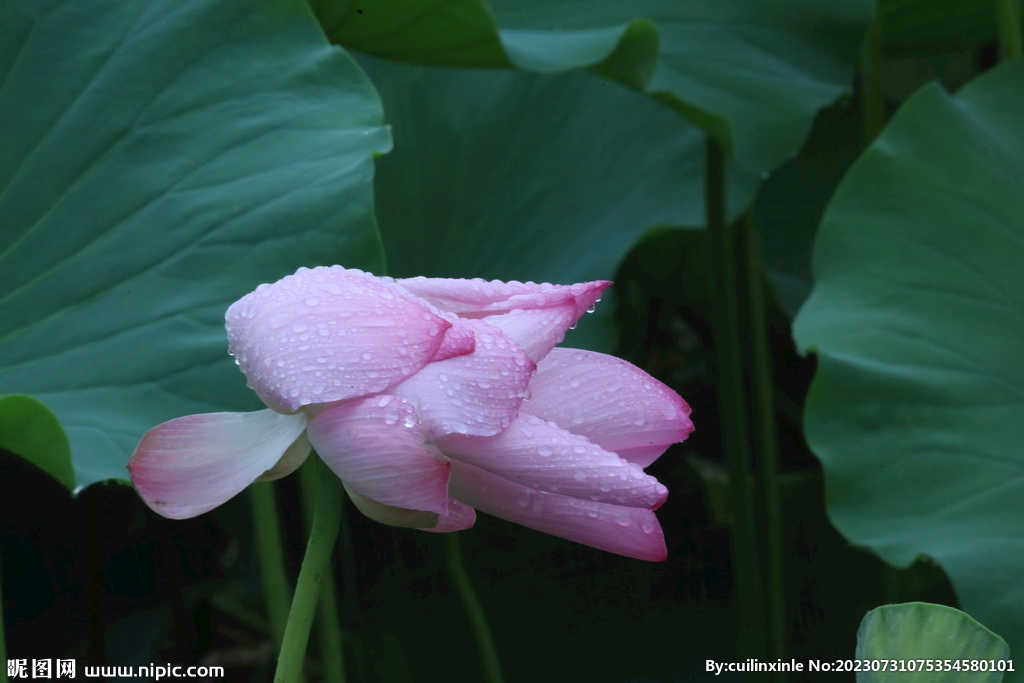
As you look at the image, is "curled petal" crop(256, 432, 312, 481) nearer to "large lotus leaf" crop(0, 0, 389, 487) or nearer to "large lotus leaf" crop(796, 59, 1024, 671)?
"large lotus leaf" crop(0, 0, 389, 487)

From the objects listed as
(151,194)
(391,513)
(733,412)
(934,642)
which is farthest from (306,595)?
(733,412)

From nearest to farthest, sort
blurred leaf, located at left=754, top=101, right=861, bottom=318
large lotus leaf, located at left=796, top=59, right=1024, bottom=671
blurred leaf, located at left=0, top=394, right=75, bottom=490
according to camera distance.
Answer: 1. blurred leaf, located at left=0, top=394, right=75, bottom=490
2. large lotus leaf, located at left=796, top=59, right=1024, bottom=671
3. blurred leaf, located at left=754, top=101, right=861, bottom=318

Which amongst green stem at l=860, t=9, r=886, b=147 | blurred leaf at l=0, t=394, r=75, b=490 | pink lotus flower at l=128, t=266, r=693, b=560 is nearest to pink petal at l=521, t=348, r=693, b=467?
pink lotus flower at l=128, t=266, r=693, b=560

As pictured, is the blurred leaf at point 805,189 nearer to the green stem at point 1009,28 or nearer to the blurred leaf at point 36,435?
the green stem at point 1009,28

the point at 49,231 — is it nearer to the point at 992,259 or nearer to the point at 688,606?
the point at 992,259

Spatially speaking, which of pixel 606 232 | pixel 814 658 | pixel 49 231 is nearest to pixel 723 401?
pixel 606 232

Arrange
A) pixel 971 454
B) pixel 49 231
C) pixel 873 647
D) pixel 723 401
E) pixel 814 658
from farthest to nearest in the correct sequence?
pixel 814 658, pixel 723 401, pixel 971 454, pixel 49 231, pixel 873 647
